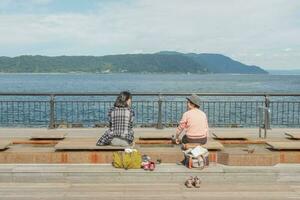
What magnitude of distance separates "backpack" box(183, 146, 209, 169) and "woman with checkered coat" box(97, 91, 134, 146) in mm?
1223

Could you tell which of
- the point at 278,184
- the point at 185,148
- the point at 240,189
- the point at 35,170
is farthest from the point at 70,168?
the point at 278,184

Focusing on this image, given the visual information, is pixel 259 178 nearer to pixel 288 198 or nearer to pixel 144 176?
pixel 288 198

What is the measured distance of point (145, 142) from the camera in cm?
1096

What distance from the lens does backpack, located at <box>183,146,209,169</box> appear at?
29.9 feet

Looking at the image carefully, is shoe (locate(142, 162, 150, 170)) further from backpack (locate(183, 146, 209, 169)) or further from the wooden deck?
backpack (locate(183, 146, 209, 169))

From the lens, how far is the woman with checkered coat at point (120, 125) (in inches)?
385

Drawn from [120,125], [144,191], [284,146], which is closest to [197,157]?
[144,191]

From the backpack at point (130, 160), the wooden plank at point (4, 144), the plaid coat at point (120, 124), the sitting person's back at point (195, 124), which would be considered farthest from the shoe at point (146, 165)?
the wooden plank at point (4, 144)

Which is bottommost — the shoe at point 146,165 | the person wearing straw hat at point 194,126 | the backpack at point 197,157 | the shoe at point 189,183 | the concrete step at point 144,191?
the concrete step at point 144,191

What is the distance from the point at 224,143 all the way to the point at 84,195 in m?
4.08

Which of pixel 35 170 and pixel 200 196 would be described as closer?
pixel 200 196

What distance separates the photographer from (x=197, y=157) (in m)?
9.16

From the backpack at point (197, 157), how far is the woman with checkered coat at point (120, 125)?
1223 mm

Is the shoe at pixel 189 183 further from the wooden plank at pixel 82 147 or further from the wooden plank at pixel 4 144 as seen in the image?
the wooden plank at pixel 4 144
